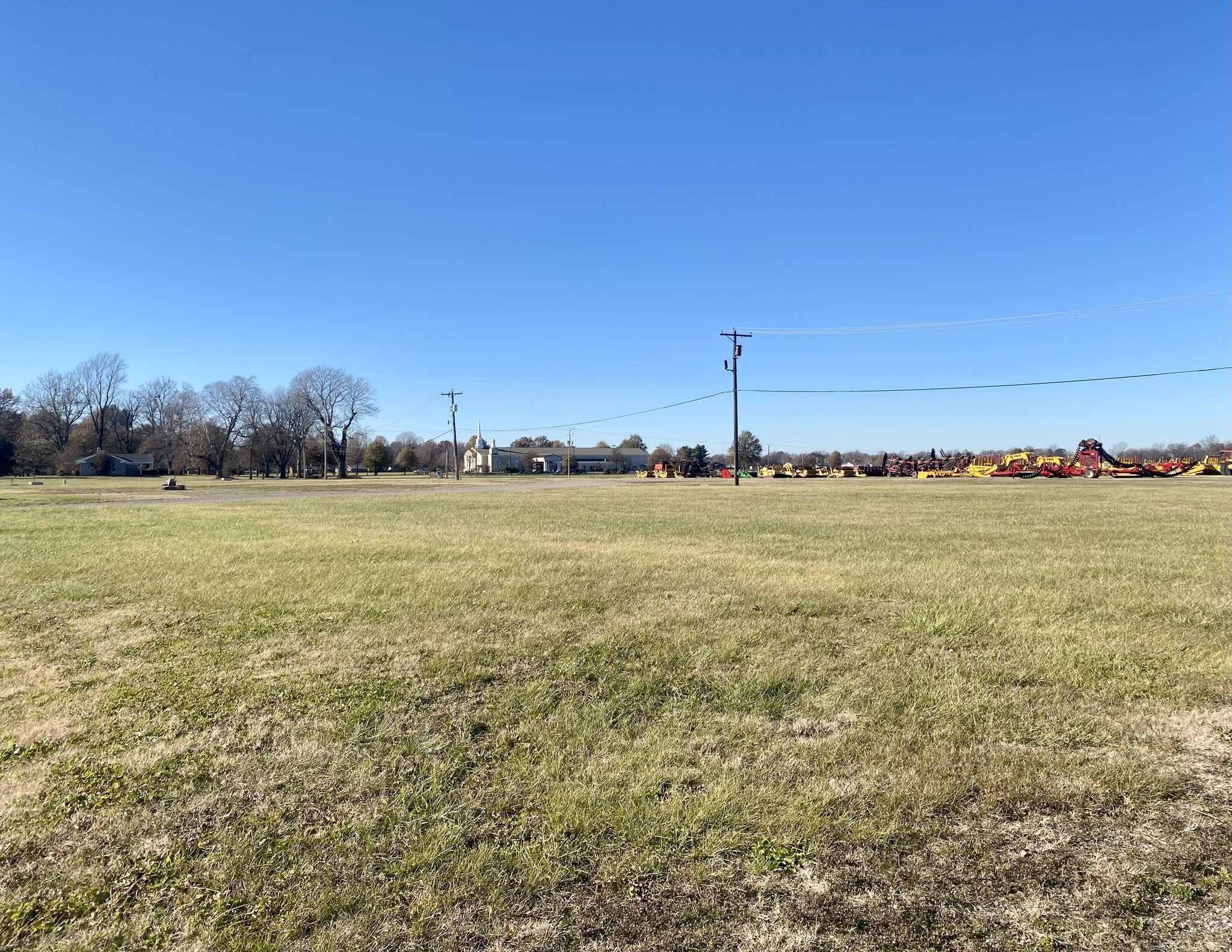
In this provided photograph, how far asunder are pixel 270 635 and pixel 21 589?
446 centimetres

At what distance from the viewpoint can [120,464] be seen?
272 feet

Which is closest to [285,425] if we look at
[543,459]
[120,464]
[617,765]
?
[120,464]

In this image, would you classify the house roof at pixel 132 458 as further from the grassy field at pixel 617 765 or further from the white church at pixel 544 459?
the grassy field at pixel 617 765

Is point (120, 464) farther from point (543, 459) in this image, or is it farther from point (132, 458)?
point (543, 459)

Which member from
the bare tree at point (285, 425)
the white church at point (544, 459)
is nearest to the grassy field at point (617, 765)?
the bare tree at point (285, 425)

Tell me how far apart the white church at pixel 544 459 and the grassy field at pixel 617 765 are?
11224 cm

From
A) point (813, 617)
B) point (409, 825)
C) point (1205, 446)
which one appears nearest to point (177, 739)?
point (409, 825)

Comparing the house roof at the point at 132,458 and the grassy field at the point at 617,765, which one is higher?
the house roof at the point at 132,458

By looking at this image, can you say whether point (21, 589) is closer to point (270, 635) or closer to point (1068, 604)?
point (270, 635)

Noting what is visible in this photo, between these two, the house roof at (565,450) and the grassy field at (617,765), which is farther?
the house roof at (565,450)

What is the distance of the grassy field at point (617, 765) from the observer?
2084 mm

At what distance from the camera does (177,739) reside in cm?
333

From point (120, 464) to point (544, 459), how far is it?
65581 mm

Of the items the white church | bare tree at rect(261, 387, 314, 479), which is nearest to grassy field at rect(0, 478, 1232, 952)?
bare tree at rect(261, 387, 314, 479)
